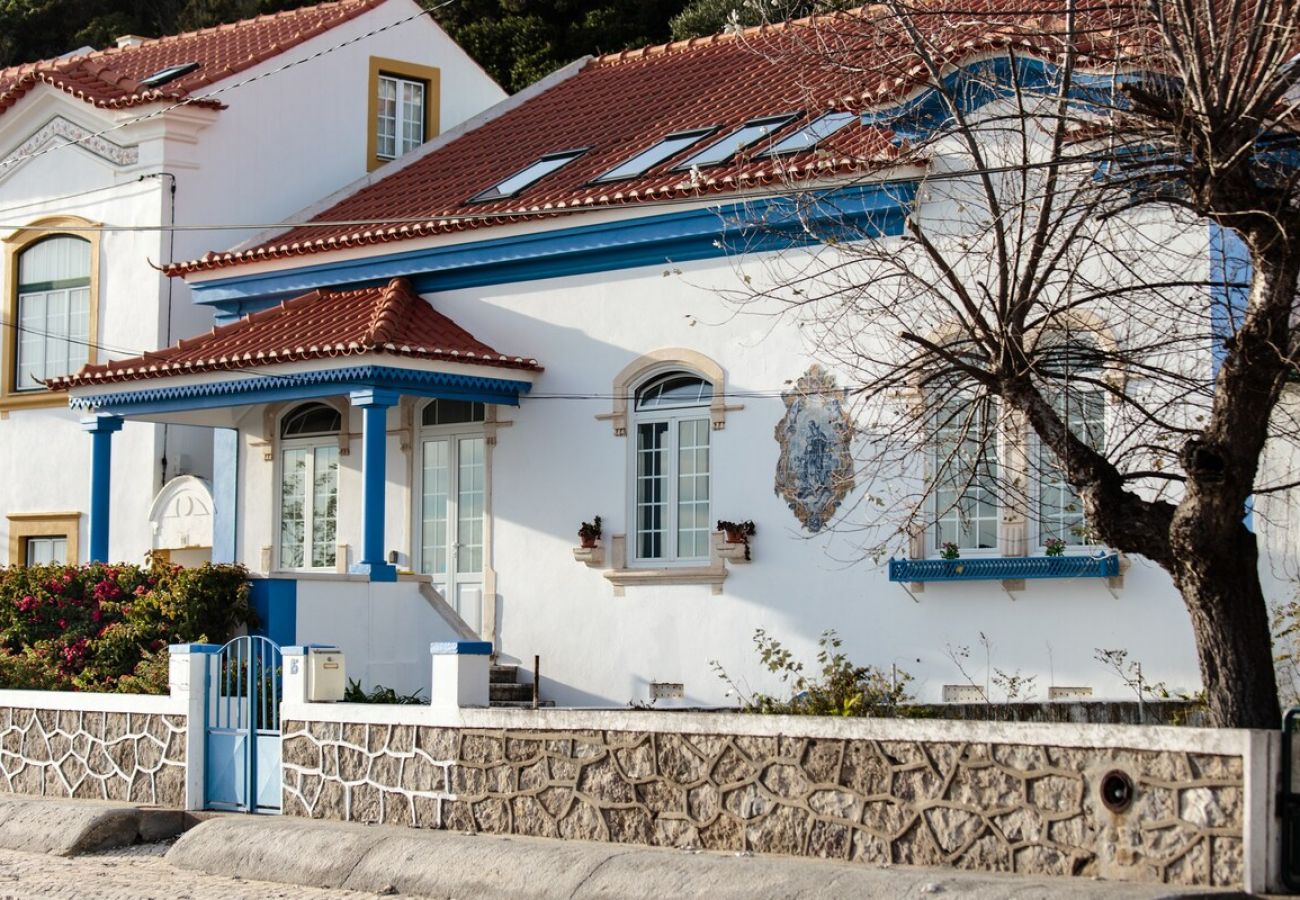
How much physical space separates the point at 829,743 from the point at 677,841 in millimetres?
1278

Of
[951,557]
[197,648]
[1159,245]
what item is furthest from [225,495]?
[1159,245]

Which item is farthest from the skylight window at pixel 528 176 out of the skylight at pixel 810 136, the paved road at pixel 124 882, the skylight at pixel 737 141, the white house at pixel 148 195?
the paved road at pixel 124 882

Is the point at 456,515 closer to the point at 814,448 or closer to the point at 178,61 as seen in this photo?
the point at 814,448

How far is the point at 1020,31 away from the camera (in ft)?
37.0

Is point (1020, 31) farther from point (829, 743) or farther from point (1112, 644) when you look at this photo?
point (1112, 644)

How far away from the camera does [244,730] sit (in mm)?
15492

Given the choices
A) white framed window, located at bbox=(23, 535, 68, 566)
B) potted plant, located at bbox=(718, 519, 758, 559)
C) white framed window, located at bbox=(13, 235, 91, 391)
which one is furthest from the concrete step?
white framed window, located at bbox=(13, 235, 91, 391)

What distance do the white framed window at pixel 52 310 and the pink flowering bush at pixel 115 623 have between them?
585 centimetres

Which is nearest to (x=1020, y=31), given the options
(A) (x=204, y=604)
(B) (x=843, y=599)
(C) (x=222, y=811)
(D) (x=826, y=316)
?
(D) (x=826, y=316)

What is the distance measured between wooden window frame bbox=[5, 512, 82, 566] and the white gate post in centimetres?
852

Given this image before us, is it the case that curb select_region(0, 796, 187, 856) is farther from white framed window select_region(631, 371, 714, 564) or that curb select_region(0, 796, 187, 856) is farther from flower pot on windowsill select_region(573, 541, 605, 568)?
white framed window select_region(631, 371, 714, 564)

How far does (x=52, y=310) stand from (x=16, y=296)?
2.06 ft

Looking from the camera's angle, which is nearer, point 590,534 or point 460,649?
point 460,649

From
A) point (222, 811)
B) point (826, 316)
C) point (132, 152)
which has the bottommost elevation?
point (222, 811)
